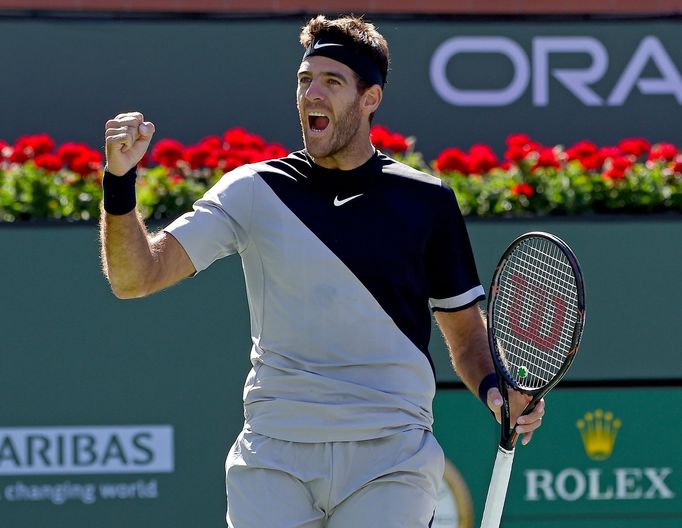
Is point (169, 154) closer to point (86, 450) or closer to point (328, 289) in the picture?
point (86, 450)

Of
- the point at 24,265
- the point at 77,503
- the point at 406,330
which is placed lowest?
the point at 77,503

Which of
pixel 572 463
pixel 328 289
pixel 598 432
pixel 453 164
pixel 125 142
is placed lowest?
pixel 572 463

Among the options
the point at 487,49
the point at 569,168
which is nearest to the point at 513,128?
the point at 487,49

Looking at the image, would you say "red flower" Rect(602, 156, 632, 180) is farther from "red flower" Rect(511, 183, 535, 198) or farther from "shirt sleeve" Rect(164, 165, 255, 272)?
"shirt sleeve" Rect(164, 165, 255, 272)

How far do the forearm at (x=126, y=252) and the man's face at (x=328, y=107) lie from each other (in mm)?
516

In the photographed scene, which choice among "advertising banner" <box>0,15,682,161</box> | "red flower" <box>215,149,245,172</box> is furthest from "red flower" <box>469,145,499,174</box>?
"advertising banner" <box>0,15,682,161</box>

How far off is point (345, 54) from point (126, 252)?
800mm

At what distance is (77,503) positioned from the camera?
511 centimetres

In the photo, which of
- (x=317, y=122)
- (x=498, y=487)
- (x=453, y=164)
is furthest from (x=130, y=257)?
(x=453, y=164)

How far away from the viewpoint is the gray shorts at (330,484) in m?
3.00

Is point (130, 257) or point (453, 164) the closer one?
point (130, 257)

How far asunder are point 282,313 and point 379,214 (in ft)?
1.14

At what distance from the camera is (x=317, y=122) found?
3.24 meters

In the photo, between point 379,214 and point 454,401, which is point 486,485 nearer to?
point 454,401
